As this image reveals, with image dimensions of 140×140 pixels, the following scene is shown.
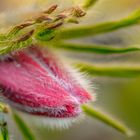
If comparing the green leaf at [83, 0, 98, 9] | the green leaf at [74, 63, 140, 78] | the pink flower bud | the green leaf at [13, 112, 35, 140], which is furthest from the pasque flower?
the green leaf at [74, 63, 140, 78]

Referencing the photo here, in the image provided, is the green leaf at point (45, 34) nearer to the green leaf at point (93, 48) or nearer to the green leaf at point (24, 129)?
the green leaf at point (93, 48)

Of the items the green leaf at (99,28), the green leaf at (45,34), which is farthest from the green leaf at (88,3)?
the green leaf at (45,34)

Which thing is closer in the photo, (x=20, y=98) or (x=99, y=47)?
(x=20, y=98)

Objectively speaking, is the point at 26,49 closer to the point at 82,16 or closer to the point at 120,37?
the point at 82,16

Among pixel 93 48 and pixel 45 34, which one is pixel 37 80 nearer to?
pixel 45 34

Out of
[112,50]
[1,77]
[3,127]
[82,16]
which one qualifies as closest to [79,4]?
[82,16]
